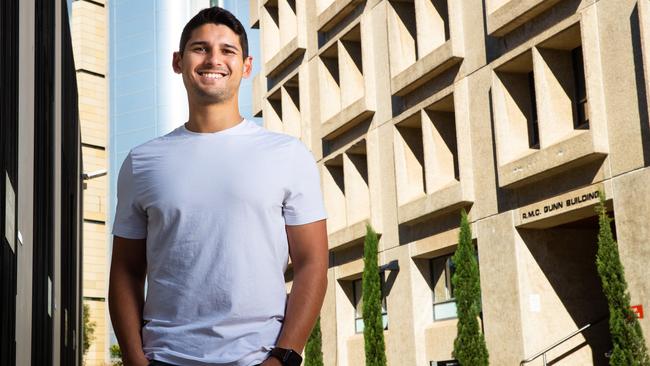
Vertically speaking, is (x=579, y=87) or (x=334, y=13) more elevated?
(x=334, y=13)

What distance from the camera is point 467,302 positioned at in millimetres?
21922

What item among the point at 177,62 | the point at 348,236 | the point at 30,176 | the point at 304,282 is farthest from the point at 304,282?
the point at 348,236

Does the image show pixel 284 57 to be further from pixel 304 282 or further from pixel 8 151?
pixel 304 282

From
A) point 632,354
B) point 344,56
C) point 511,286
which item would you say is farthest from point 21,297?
point 344,56

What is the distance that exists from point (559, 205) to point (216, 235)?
17.7 m

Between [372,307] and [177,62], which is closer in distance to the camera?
[177,62]

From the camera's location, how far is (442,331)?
24.0m

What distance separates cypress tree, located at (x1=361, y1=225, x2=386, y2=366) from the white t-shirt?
23.6 metres

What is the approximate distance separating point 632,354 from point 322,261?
1546 centimetres

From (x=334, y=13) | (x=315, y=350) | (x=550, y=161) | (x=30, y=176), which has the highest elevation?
(x=334, y=13)

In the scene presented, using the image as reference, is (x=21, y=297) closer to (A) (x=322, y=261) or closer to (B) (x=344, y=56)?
(A) (x=322, y=261)

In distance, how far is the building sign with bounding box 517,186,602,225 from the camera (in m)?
18.8

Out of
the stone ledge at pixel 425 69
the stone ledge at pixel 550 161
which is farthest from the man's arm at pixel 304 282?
the stone ledge at pixel 425 69

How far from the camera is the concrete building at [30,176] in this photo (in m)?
5.75
